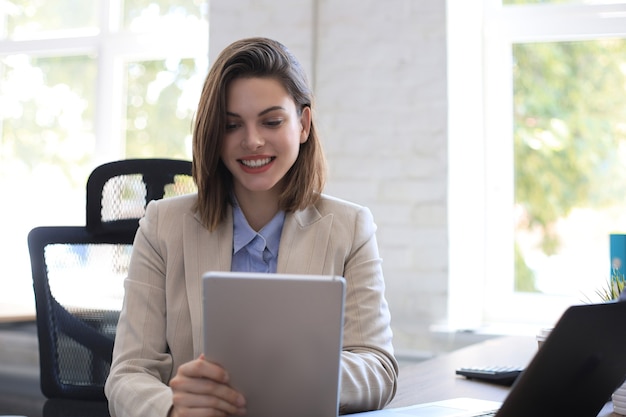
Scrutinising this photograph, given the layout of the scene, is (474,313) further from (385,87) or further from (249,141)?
(249,141)

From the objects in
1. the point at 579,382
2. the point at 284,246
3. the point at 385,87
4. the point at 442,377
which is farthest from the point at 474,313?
the point at 579,382

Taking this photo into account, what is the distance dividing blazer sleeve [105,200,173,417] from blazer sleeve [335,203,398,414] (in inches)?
11.7

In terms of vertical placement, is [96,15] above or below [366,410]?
above

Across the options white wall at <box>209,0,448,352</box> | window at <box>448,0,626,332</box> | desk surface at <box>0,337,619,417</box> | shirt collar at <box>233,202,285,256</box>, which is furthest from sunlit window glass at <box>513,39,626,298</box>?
shirt collar at <box>233,202,285,256</box>

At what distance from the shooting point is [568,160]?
286 centimetres

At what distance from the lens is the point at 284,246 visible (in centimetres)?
151

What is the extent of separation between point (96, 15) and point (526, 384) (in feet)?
10.1

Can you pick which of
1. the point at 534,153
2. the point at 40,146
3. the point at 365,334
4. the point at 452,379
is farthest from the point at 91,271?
the point at 40,146

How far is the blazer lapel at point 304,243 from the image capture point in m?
1.50

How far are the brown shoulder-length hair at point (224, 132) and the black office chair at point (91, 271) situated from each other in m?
0.29

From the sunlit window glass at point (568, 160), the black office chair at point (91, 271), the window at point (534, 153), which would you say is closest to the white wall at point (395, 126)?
the window at point (534, 153)

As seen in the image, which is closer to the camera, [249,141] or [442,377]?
[249,141]

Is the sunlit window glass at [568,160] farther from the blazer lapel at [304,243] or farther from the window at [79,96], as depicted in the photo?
the blazer lapel at [304,243]

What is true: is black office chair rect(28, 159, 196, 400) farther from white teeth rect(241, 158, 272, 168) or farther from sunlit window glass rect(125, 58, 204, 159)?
sunlit window glass rect(125, 58, 204, 159)
